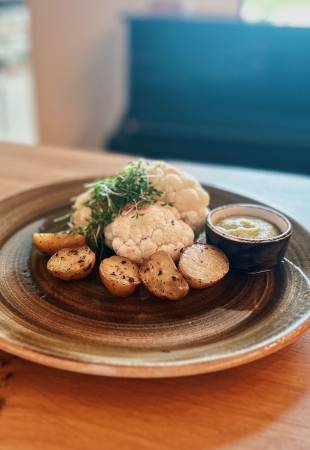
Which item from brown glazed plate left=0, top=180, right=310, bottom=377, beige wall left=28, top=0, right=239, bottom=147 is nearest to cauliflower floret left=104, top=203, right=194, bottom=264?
brown glazed plate left=0, top=180, right=310, bottom=377

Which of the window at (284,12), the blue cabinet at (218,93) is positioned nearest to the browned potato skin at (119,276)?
the blue cabinet at (218,93)

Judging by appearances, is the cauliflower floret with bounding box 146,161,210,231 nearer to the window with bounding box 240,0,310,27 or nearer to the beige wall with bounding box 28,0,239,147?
the window with bounding box 240,0,310,27

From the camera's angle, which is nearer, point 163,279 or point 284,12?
point 163,279

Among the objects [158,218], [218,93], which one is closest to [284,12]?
[218,93]

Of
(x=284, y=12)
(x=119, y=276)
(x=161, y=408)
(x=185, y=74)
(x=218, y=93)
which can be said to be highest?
(x=284, y=12)

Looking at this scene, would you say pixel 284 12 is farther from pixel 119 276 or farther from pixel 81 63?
pixel 119 276

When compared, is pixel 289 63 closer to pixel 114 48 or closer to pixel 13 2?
pixel 114 48
